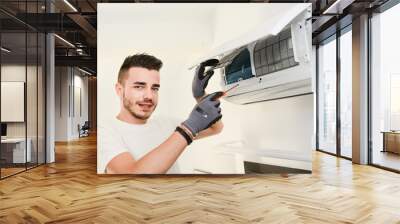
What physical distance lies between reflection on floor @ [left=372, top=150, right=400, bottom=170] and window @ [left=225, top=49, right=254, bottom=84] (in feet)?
10.9

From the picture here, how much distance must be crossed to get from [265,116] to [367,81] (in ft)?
9.37

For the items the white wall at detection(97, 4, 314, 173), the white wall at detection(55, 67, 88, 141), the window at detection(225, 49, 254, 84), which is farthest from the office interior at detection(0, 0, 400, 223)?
the white wall at detection(55, 67, 88, 141)

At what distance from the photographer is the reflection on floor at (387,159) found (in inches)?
274

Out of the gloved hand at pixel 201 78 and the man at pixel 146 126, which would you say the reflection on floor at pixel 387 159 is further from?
the gloved hand at pixel 201 78

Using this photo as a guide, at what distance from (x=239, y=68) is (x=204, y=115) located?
3.03 feet

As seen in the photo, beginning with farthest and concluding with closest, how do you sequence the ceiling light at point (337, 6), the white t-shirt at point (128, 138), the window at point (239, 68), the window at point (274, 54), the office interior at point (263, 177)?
the ceiling light at point (337, 6) < the white t-shirt at point (128, 138) < the window at point (239, 68) < the window at point (274, 54) < the office interior at point (263, 177)

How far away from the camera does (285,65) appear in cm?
561

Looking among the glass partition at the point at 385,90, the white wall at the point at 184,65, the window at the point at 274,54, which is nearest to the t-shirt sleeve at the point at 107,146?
the white wall at the point at 184,65

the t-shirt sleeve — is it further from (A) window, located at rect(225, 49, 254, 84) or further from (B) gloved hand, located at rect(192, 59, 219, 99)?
(A) window, located at rect(225, 49, 254, 84)

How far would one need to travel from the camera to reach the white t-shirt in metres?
5.96

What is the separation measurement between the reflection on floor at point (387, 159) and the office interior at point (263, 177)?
22mm

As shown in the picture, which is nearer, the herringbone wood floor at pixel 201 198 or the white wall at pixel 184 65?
the herringbone wood floor at pixel 201 198

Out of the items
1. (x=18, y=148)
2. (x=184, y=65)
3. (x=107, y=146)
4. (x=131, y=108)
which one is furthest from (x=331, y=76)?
(x=18, y=148)

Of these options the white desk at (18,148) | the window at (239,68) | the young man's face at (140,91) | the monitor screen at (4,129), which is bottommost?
the white desk at (18,148)
